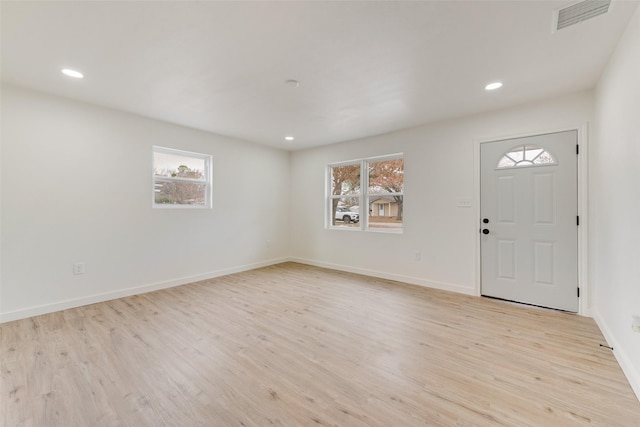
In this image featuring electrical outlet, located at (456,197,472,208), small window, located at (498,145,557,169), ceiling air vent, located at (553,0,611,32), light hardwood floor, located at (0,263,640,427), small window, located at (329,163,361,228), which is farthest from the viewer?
small window, located at (329,163,361,228)

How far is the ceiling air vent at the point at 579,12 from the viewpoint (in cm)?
171

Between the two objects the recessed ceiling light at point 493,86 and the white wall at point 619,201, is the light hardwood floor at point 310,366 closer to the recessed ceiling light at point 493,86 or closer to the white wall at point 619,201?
the white wall at point 619,201

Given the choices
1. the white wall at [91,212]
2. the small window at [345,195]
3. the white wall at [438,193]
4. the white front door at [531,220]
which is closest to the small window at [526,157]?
the white front door at [531,220]

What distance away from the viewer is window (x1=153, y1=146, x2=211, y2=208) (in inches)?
159

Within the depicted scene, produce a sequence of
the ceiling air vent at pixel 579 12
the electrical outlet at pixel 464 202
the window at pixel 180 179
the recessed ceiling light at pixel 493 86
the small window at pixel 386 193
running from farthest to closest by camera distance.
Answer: the small window at pixel 386 193 → the window at pixel 180 179 → the electrical outlet at pixel 464 202 → the recessed ceiling light at pixel 493 86 → the ceiling air vent at pixel 579 12

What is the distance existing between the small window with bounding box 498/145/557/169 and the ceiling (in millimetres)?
582

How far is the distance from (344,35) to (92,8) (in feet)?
5.56

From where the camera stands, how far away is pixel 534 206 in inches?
128

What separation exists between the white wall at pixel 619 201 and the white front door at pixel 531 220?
251 mm

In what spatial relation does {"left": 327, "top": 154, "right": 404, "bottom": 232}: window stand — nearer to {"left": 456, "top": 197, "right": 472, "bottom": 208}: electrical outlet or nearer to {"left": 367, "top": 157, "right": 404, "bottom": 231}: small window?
{"left": 367, "top": 157, "right": 404, "bottom": 231}: small window

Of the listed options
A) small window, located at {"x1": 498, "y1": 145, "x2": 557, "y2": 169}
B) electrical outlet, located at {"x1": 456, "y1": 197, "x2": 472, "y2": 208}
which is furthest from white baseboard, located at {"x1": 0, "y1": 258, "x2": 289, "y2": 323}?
small window, located at {"x1": 498, "y1": 145, "x2": 557, "y2": 169}

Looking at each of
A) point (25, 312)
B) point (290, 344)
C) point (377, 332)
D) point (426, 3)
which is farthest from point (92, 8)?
point (377, 332)

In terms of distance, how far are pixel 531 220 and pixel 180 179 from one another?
16.3 feet

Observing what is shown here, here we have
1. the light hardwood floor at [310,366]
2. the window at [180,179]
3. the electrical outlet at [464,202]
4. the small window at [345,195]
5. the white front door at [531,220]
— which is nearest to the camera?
the light hardwood floor at [310,366]
